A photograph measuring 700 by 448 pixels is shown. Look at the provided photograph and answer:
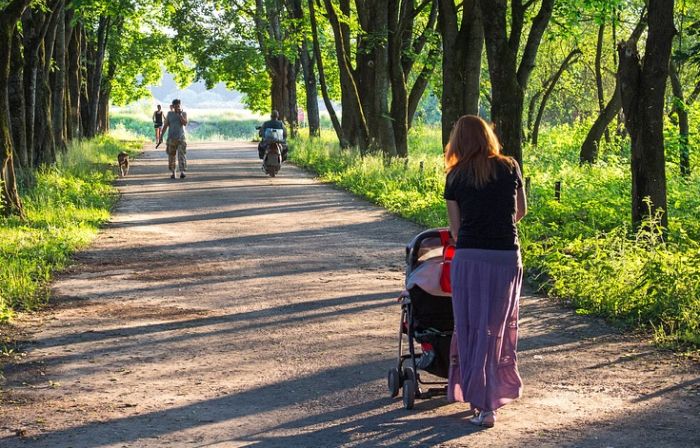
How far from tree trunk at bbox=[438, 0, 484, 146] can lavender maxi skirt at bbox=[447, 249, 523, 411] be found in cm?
1343

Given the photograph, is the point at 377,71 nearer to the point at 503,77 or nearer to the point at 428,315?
the point at 503,77

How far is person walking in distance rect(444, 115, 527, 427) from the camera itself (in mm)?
6648

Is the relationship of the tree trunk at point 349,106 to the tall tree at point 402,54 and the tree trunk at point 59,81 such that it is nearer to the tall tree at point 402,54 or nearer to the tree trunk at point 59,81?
the tall tree at point 402,54

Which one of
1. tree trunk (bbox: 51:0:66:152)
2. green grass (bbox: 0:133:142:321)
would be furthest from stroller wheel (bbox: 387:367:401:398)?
tree trunk (bbox: 51:0:66:152)

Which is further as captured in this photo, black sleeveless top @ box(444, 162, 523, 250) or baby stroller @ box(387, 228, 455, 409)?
baby stroller @ box(387, 228, 455, 409)

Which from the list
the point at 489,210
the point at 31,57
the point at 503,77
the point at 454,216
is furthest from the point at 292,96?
the point at 489,210

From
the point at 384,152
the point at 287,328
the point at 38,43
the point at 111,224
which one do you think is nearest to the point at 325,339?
the point at 287,328

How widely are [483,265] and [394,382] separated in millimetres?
1103

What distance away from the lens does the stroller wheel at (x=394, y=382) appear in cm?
723

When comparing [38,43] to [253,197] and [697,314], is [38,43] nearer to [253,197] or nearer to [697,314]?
[253,197]

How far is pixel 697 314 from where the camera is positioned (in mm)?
9328

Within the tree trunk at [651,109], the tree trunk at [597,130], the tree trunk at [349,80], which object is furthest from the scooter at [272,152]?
the tree trunk at [651,109]

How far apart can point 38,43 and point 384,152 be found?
1028 cm

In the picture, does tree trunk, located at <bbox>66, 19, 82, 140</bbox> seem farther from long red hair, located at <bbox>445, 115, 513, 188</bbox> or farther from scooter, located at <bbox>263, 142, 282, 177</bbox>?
long red hair, located at <bbox>445, 115, 513, 188</bbox>
